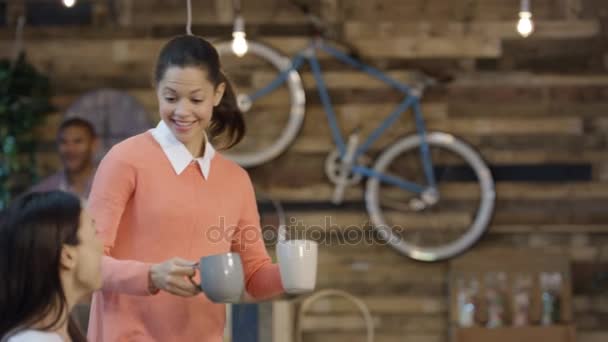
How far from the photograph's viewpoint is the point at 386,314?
5344mm

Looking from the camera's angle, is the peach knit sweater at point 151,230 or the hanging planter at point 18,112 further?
the hanging planter at point 18,112

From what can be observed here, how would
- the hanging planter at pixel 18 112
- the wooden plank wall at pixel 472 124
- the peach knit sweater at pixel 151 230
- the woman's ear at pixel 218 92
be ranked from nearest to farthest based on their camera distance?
the peach knit sweater at pixel 151 230
the woman's ear at pixel 218 92
the hanging planter at pixel 18 112
the wooden plank wall at pixel 472 124

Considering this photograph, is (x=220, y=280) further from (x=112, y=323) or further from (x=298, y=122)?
(x=298, y=122)

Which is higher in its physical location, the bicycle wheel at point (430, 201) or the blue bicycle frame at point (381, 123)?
the blue bicycle frame at point (381, 123)

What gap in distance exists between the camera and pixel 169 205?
83.5 inches

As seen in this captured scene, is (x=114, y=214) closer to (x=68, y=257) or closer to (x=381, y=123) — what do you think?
(x=68, y=257)

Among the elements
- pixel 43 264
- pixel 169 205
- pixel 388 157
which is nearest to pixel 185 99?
pixel 169 205

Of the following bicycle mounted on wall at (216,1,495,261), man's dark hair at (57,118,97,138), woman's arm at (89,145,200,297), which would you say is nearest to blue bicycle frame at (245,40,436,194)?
bicycle mounted on wall at (216,1,495,261)

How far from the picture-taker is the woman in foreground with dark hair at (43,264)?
1753 millimetres

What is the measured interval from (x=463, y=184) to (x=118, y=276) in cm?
354

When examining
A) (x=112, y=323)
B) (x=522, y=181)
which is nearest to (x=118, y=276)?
(x=112, y=323)

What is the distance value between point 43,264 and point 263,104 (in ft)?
11.8

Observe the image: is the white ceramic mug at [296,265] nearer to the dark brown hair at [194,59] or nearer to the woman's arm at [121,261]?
the woman's arm at [121,261]

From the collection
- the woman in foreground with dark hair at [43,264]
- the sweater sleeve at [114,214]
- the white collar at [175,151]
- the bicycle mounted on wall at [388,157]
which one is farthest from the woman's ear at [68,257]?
the bicycle mounted on wall at [388,157]
